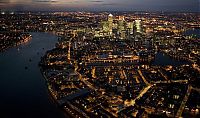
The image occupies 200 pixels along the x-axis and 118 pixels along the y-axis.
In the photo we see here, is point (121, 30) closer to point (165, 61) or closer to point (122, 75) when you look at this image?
point (165, 61)

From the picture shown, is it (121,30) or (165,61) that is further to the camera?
(121,30)

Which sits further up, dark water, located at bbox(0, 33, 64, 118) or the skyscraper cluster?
the skyscraper cluster

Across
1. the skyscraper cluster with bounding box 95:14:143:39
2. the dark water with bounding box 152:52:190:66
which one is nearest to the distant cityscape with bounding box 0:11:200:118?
the dark water with bounding box 152:52:190:66

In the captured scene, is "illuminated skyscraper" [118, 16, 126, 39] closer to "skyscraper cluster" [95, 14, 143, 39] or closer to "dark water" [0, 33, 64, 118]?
"skyscraper cluster" [95, 14, 143, 39]

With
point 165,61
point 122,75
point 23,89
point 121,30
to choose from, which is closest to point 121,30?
point 121,30

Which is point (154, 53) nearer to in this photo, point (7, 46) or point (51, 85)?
point (51, 85)

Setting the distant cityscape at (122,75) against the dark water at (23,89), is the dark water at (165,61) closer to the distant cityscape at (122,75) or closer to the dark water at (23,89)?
the distant cityscape at (122,75)

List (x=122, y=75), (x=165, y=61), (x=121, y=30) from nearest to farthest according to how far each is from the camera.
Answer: (x=122, y=75) → (x=165, y=61) → (x=121, y=30)

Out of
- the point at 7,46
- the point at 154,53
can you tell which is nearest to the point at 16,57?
the point at 7,46
